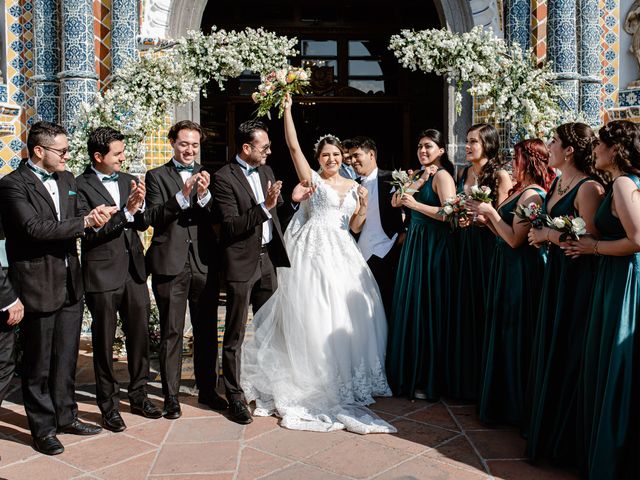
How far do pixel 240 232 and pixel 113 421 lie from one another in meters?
1.59

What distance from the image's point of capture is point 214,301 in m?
5.04

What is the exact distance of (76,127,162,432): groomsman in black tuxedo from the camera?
15.0 feet

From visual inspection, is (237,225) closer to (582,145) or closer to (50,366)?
(50,366)

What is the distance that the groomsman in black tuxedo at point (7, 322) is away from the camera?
3.86 meters

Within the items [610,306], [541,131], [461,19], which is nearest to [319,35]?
[461,19]

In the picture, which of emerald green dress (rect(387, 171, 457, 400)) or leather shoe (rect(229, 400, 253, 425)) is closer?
leather shoe (rect(229, 400, 253, 425))

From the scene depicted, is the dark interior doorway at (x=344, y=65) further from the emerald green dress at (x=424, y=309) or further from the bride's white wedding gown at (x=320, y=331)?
the emerald green dress at (x=424, y=309)

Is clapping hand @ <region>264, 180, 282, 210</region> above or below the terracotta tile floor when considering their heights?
above

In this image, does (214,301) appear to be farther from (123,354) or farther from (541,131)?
(541,131)

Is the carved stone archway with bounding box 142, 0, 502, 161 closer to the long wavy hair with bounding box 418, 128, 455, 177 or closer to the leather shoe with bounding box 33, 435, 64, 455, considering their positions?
the long wavy hair with bounding box 418, 128, 455, 177

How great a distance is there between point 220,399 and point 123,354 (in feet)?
6.78

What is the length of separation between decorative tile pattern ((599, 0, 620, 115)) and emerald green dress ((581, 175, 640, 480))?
5424mm

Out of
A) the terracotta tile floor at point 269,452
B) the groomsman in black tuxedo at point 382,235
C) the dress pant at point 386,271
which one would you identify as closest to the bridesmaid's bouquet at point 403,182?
the groomsman in black tuxedo at point 382,235

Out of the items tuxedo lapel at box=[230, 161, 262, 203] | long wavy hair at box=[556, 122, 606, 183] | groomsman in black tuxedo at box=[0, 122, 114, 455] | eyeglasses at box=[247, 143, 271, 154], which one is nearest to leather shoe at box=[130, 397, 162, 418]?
groomsman in black tuxedo at box=[0, 122, 114, 455]
